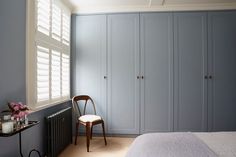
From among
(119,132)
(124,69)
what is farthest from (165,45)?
(119,132)

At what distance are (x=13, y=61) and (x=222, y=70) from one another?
316 centimetres

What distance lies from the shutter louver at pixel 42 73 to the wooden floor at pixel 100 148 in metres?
0.94

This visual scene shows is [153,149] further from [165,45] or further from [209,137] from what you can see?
[165,45]

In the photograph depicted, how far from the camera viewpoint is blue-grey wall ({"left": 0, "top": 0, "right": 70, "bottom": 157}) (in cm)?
164

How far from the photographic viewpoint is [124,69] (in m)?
3.35

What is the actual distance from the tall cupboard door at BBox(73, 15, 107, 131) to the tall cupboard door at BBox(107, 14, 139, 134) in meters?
0.13

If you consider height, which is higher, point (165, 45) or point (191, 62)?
point (165, 45)

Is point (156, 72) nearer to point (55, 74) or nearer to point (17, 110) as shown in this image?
point (55, 74)

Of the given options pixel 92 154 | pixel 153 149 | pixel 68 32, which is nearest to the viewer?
pixel 153 149

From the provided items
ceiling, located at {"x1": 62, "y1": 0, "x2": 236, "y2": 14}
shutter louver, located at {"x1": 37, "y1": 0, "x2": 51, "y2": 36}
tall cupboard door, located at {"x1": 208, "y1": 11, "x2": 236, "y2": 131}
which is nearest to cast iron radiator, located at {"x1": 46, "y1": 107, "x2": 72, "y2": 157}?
shutter louver, located at {"x1": 37, "y1": 0, "x2": 51, "y2": 36}

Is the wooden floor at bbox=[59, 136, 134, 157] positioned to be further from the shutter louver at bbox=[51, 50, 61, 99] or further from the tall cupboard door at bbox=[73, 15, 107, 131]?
the shutter louver at bbox=[51, 50, 61, 99]

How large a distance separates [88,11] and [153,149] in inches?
110

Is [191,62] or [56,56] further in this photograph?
[191,62]

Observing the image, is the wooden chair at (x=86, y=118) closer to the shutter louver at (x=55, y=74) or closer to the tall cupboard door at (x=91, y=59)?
the tall cupboard door at (x=91, y=59)
